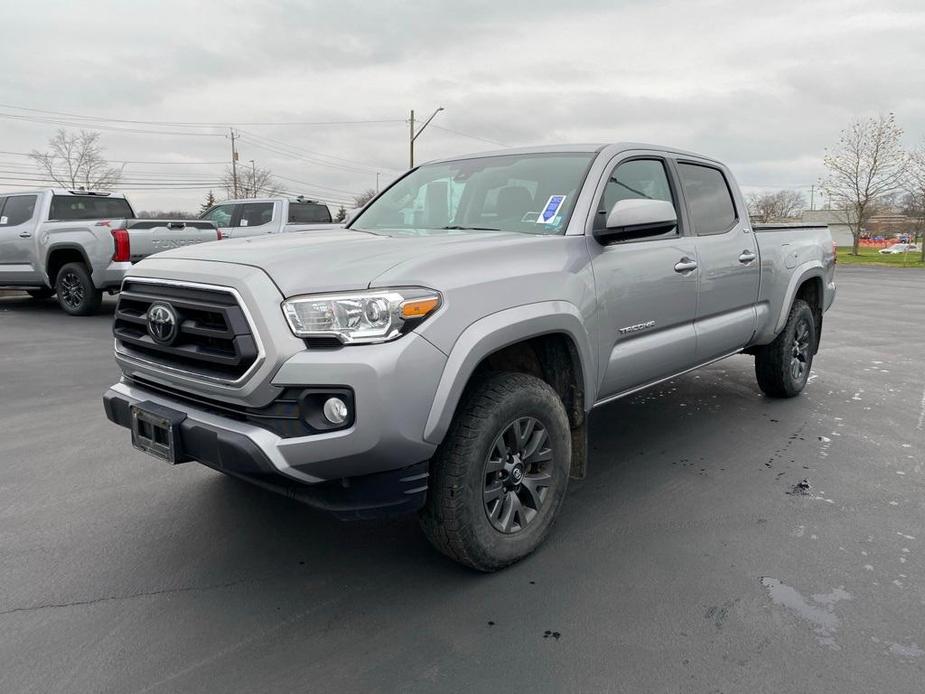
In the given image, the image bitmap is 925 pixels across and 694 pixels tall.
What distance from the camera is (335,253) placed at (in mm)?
2703

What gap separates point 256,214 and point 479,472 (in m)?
11.3

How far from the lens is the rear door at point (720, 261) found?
4.18 metres

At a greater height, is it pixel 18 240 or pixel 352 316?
pixel 352 316

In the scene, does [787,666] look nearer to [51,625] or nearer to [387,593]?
[387,593]

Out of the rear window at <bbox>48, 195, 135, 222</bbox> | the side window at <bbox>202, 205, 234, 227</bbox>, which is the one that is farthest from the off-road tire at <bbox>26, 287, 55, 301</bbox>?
the side window at <bbox>202, 205, 234, 227</bbox>

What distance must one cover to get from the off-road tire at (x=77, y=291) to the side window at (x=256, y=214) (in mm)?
3145

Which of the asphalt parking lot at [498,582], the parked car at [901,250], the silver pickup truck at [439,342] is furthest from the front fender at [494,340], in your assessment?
the parked car at [901,250]

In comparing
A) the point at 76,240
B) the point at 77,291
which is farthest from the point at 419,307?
the point at 77,291

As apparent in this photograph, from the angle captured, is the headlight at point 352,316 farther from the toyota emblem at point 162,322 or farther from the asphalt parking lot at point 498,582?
the asphalt parking lot at point 498,582

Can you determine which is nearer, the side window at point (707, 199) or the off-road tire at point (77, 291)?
the side window at point (707, 199)

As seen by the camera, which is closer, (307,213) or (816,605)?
(816,605)

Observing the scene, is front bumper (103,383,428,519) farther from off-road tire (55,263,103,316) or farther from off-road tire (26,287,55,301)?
off-road tire (26,287,55,301)

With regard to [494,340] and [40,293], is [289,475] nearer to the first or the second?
[494,340]

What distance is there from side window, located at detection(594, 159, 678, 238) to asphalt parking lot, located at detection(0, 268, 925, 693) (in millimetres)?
1517
